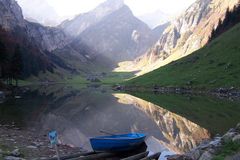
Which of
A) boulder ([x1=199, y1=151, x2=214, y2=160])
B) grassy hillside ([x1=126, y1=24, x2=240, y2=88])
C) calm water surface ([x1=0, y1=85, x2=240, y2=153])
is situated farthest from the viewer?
grassy hillside ([x1=126, y1=24, x2=240, y2=88])

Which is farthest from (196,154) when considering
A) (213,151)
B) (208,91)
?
(208,91)

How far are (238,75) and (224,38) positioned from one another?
53.2m

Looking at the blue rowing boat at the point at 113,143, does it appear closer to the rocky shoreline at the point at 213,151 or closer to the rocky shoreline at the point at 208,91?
the rocky shoreline at the point at 213,151

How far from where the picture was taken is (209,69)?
147 meters

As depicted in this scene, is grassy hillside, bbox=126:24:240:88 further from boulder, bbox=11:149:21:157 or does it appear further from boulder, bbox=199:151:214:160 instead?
boulder, bbox=11:149:21:157

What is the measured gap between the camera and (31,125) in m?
55.2

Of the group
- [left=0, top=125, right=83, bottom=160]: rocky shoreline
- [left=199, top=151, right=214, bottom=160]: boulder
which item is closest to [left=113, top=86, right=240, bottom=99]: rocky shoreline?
[left=0, top=125, right=83, bottom=160]: rocky shoreline

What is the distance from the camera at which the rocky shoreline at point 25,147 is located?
3104 centimetres

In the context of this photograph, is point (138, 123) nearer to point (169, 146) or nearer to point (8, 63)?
point (169, 146)

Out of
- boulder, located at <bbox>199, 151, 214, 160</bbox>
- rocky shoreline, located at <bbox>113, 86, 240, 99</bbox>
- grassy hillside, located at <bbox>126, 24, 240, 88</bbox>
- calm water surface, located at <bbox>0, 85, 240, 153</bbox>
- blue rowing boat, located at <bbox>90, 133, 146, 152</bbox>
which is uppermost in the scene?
grassy hillside, located at <bbox>126, 24, 240, 88</bbox>

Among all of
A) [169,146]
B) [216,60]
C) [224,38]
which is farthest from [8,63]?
[169,146]

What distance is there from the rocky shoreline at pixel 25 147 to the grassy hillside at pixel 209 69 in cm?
8635

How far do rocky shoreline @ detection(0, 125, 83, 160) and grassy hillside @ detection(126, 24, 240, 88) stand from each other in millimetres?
86351

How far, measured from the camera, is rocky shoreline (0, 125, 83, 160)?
31.0 m
